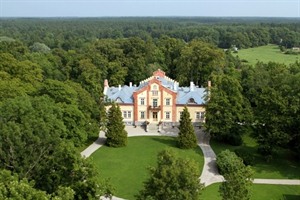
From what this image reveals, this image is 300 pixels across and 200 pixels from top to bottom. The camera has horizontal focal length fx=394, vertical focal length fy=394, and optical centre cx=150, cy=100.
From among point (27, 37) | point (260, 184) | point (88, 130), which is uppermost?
point (27, 37)

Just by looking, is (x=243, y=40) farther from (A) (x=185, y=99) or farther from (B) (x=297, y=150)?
(B) (x=297, y=150)

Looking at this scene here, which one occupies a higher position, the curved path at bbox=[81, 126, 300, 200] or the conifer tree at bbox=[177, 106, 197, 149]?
the conifer tree at bbox=[177, 106, 197, 149]

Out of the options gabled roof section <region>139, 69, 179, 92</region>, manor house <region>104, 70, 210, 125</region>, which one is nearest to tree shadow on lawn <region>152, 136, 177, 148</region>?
manor house <region>104, 70, 210, 125</region>

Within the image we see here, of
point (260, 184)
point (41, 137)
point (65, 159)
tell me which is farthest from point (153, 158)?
point (65, 159)

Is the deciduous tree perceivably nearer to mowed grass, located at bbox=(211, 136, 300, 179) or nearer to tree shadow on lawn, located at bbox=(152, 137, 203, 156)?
mowed grass, located at bbox=(211, 136, 300, 179)

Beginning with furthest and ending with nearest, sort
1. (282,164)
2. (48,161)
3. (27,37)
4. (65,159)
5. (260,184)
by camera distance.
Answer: (27,37)
(282,164)
(260,184)
(48,161)
(65,159)

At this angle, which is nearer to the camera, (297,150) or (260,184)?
(260,184)
